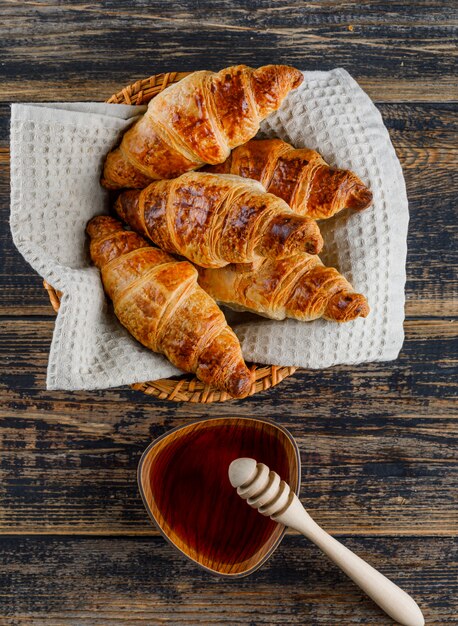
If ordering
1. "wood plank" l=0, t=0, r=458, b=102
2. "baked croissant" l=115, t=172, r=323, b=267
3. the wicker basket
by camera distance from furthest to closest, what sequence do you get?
"wood plank" l=0, t=0, r=458, b=102 < the wicker basket < "baked croissant" l=115, t=172, r=323, b=267

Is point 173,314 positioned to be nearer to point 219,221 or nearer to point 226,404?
point 219,221

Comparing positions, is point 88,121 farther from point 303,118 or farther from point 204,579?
point 204,579

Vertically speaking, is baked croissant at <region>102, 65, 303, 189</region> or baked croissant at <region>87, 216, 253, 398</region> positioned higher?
baked croissant at <region>102, 65, 303, 189</region>

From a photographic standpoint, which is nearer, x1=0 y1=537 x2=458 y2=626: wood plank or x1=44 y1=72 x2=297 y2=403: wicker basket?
x1=44 y1=72 x2=297 y2=403: wicker basket

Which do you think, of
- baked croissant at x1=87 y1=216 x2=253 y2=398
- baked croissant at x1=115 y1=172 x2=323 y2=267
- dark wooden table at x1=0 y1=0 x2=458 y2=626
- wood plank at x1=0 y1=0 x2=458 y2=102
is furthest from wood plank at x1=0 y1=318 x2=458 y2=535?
wood plank at x1=0 y1=0 x2=458 y2=102

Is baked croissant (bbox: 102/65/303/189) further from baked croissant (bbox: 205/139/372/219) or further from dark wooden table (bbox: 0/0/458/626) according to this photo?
dark wooden table (bbox: 0/0/458/626)

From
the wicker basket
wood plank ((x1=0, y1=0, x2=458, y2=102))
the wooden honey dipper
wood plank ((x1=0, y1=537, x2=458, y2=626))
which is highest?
wood plank ((x1=0, y1=0, x2=458, y2=102))

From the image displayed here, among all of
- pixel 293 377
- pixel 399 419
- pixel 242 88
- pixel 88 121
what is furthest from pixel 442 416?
pixel 88 121

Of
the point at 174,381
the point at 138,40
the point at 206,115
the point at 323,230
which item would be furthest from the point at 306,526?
the point at 138,40
